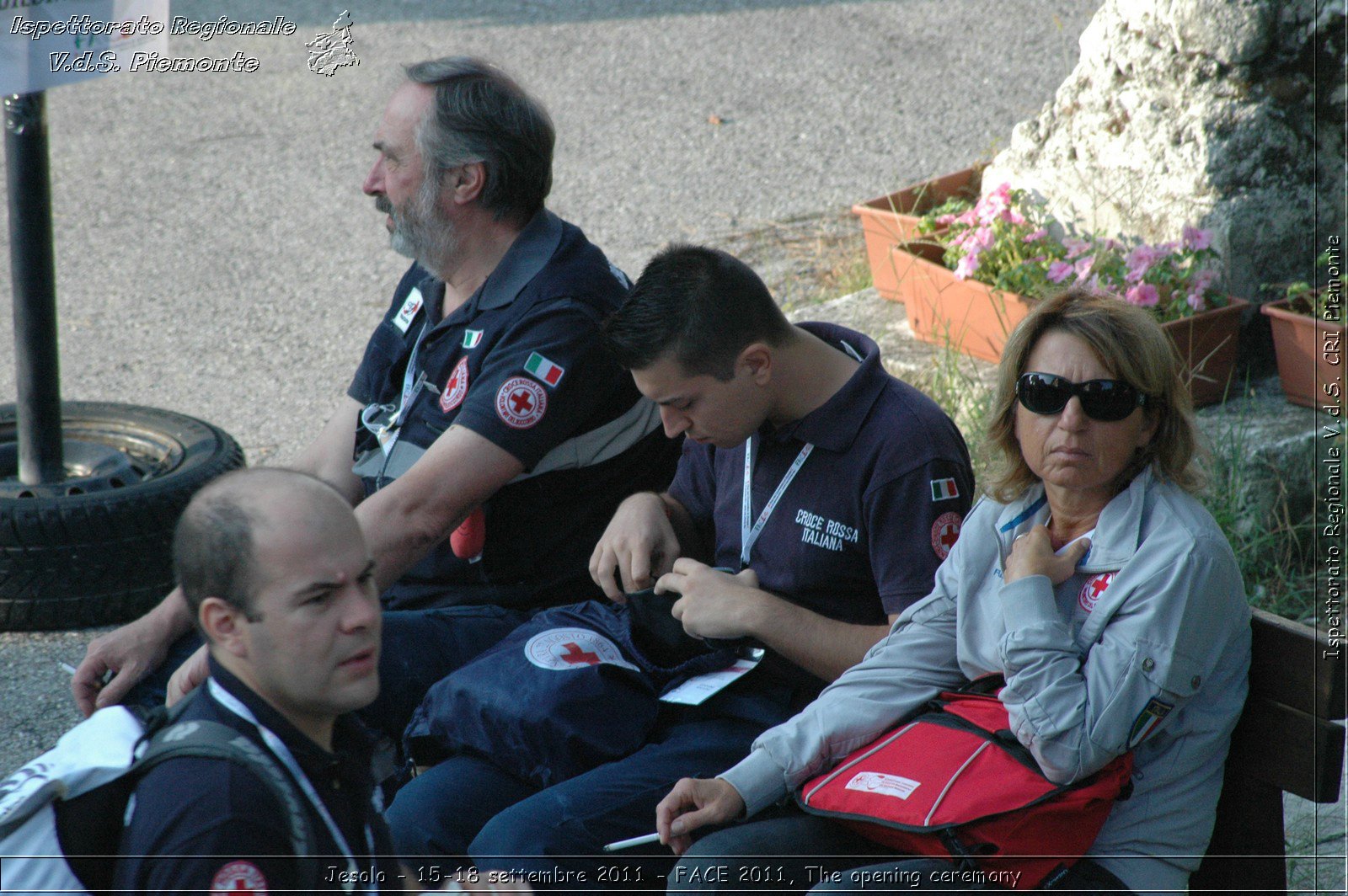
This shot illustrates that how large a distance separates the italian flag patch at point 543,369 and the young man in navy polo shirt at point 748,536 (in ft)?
0.85

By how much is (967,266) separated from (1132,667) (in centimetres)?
298

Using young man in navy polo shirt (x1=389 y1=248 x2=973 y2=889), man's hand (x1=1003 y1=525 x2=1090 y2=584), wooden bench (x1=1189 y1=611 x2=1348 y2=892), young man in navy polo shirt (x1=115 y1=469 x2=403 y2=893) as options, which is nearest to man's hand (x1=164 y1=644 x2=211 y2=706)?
young man in navy polo shirt (x1=389 y1=248 x2=973 y2=889)

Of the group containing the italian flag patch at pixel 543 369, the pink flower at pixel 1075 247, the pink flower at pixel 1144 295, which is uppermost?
the pink flower at pixel 1075 247

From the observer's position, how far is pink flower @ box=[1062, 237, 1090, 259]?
15.8ft

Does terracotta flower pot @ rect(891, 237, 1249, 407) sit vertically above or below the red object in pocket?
above

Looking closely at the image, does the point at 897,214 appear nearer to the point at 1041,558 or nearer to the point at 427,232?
the point at 427,232

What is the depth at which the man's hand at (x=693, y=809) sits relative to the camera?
7.72ft

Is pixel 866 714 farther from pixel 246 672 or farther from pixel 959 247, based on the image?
pixel 959 247

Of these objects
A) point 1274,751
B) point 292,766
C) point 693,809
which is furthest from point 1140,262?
point 292,766

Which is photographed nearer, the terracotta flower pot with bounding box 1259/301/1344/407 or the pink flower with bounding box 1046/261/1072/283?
the terracotta flower pot with bounding box 1259/301/1344/407

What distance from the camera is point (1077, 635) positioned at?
2240 mm

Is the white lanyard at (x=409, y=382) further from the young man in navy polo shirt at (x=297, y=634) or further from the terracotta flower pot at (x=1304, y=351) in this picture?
the terracotta flower pot at (x=1304, y=351)

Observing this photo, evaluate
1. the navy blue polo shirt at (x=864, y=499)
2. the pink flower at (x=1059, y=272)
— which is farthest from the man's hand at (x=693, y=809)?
the pink flower at (x=1059, y=272)

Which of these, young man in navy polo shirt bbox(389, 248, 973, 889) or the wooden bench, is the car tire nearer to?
young man in navy polo shirt bbox(389, 248, 973, 889)
